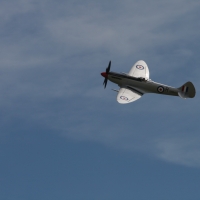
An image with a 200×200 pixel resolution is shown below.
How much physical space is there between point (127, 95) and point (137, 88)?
287 centimetres

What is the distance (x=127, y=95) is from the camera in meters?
101

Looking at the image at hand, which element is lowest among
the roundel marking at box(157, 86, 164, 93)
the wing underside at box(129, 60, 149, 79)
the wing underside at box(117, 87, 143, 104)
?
the wing underside at box(117, 87, 143, 104)

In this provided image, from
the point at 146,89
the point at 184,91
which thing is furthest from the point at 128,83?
the point at 184,91

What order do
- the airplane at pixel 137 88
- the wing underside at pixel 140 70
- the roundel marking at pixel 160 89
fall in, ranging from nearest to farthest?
the airplane at pixel 137 88, the roundel marking at pixel 160 89, the wing underside at pixel 140 70

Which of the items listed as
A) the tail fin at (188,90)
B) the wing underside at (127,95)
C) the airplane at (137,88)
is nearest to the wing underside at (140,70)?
the airplane at (137,88)

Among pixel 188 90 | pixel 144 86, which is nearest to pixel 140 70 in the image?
pixel 144 86

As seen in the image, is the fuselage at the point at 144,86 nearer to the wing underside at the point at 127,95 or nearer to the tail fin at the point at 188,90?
the wing underside at the point at 127,95

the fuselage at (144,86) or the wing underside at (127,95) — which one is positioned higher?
the fuselage at (144,86)

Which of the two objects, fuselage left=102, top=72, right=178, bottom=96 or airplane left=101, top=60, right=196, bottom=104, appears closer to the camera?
airplane left=101, top=60, right=196, bottom=104

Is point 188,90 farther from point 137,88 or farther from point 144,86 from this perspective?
point 137,88

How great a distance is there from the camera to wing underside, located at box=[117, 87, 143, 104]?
99.1 metres

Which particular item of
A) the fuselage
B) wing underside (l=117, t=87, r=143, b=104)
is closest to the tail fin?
the fuselage

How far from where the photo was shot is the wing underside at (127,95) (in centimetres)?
9912

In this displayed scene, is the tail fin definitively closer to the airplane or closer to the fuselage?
the airplane
